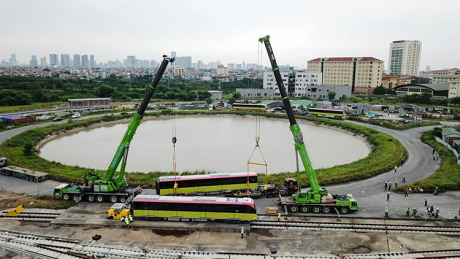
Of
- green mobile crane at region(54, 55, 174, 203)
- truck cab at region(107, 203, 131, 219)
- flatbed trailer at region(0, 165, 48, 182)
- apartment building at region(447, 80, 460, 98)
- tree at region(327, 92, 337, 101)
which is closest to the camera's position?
truck cab at region(107, 203, 131, 219)

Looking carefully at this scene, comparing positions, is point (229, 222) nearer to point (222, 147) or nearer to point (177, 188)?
point (177, 188)

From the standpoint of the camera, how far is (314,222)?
12.3 m

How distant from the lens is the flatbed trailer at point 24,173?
1709 cm

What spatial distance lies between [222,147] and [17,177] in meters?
13.7

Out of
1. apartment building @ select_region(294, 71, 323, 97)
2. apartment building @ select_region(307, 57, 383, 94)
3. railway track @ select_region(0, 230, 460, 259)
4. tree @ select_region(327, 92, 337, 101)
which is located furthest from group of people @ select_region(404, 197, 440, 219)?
apartment building @ select_region(307, 57, 383, 94)

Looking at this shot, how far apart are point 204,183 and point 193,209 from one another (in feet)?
8.65

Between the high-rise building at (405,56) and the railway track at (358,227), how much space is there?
119 meters

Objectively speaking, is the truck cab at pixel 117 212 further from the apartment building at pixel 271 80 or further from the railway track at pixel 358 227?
the apartment building at pixel 271 80

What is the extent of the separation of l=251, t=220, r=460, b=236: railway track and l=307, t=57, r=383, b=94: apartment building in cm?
5744

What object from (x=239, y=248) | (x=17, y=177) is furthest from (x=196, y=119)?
(x=239, y=248)

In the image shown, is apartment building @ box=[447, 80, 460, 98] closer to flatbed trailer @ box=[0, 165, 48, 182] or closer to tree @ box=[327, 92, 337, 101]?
tree @ box=[327, 92, 337, 101]

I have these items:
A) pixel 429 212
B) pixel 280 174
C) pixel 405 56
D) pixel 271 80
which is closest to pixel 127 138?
pixel 280 174

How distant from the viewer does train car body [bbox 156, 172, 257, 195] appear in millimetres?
14234

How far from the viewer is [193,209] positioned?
39.3 feet
